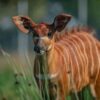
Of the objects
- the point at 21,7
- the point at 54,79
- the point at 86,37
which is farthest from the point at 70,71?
the point at 21,7

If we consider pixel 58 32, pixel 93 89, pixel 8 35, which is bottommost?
pixel 8 35

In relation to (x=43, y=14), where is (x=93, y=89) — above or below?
above

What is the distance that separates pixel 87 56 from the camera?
655 cm

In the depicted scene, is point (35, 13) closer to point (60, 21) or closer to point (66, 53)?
point (66, 53)

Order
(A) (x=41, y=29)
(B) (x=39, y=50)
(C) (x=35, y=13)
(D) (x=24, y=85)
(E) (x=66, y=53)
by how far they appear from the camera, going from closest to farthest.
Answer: (D) (x=24, y=85) → (B) (x=39, y=50) → (A) (x=41, y=29) → (E) (x=66, y=53) → (C) (x=35, y=13)

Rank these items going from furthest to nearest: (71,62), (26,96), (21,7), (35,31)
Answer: (21,7)
(71,62)
(35,31)
(26,96)

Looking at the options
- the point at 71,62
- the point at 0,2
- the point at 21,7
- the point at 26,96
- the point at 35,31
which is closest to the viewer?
the point at 26,96

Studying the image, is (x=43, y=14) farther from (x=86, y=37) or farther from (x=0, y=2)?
(x=86, y=37)

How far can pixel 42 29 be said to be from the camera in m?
5.96

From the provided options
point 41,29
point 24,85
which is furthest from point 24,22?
point 24,85

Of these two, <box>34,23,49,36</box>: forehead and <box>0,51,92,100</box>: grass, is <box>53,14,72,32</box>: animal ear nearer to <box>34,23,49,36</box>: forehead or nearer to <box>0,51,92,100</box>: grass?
<box>34,23,49,36</box>: forehead

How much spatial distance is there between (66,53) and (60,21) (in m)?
0.32

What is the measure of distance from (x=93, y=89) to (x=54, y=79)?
2.22 ft

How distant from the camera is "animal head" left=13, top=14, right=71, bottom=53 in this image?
5.88m
